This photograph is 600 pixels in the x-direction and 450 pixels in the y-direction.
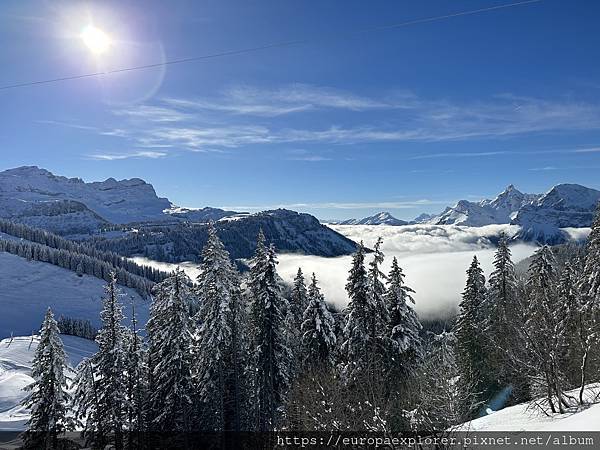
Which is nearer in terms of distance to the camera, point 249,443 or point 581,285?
point 581,285

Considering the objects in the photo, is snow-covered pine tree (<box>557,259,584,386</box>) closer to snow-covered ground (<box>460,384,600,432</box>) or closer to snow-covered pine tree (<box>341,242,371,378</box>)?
snow-covered ground (<box>460,384,600,432</box>)

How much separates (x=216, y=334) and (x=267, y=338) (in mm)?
4793

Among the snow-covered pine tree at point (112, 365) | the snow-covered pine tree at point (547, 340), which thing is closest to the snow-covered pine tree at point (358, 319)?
the snow-covered pine tree at point (547, 340)

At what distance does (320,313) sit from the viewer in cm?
3506

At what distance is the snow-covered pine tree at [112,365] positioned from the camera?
111ft

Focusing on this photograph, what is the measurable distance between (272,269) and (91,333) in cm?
12895

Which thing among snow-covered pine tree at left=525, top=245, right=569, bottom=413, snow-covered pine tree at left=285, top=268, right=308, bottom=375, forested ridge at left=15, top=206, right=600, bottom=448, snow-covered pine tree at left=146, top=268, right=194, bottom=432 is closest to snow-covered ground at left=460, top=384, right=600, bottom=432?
snow-covered pine tree at left=525, top=245, right=569, bottom=413

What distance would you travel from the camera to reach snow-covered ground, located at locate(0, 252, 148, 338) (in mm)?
162750

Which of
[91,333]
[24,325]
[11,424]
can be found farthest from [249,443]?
[24,325]

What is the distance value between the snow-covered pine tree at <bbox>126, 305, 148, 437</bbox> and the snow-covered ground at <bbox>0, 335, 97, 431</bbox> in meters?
6.39

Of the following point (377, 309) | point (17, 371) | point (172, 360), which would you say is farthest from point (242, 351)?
point (17, 371)

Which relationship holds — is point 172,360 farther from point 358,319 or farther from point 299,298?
point 299,298

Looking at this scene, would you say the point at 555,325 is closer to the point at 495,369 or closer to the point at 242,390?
the point at 495,369

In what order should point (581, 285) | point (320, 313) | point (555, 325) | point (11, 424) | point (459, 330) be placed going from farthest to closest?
point (11, 424) → point (459, 330) → point (320, 313) → point (581, 285) → point (555, 325)
